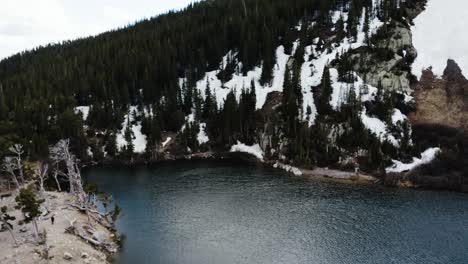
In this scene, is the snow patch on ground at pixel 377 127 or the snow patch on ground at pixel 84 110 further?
the snow patch on ground at pixel 84 110

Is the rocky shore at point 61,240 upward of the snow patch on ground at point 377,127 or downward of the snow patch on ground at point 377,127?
downward

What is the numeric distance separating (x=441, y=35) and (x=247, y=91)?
6343cm

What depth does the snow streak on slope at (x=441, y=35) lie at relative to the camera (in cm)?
12012

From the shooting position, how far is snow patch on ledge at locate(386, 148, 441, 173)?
9469 centimetres

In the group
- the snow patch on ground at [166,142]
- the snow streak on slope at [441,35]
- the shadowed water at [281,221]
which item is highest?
the snow streak on slope at [441,35]

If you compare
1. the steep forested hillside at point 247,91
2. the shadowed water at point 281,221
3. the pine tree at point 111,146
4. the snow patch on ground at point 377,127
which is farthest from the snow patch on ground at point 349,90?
the pine tree at point 111,146

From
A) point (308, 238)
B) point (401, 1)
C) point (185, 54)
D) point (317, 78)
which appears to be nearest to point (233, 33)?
point (185, 54)

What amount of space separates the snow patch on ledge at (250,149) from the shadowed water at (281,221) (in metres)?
18.7

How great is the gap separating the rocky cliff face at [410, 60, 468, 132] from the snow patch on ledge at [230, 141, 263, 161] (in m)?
41.8

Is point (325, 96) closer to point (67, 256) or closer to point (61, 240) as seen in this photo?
point (61, 240)

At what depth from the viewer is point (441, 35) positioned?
12825 cm

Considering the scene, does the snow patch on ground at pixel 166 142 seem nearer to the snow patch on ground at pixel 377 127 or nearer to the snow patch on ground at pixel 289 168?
the snow patch on ground at pixel 289 168

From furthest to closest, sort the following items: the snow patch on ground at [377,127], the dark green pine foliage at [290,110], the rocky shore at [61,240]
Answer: the dark green pine foliage at [290,110] < the snow patch on ground at [377,127] < the rocky shore at [61,240]

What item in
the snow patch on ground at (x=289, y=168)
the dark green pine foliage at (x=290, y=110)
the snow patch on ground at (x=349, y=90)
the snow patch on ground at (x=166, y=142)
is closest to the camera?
the snow patch on ground at (x=289, y=168)
